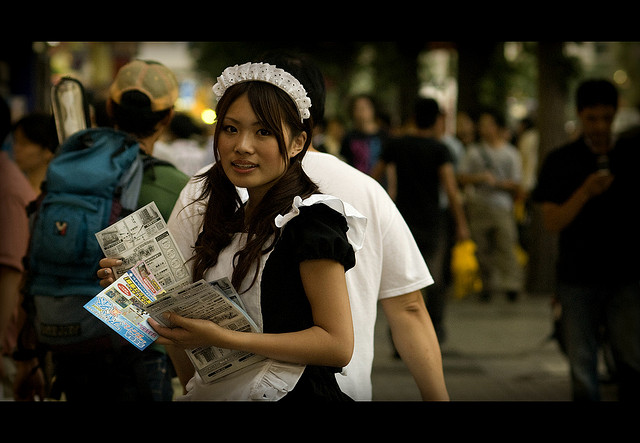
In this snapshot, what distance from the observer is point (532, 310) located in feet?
32.3

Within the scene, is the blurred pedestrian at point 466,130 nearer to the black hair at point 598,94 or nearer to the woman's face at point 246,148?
the black hair at point 598,94

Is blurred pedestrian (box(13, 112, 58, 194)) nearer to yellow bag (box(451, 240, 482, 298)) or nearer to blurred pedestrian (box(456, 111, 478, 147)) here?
yellow bag (box(451, 240, 482, 298))

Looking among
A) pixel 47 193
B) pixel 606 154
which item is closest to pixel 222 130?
pixel 47 193

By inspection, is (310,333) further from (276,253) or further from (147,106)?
(147,106)

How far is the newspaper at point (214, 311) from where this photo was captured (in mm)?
2152

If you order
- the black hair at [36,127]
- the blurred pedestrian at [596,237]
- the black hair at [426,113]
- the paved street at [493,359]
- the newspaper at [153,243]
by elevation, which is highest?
the black hair at [36,127]

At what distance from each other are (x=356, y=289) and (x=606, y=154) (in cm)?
247

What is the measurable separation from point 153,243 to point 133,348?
1.09m

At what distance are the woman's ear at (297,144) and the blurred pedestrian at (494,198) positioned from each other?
7.57m

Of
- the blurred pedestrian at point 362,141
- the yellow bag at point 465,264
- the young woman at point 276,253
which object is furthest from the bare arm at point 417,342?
the blurred pedestrian at point 362,141

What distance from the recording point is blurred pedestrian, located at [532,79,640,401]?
182 inches

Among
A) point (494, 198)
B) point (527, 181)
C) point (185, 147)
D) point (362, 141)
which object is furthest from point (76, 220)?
point (527, 181)

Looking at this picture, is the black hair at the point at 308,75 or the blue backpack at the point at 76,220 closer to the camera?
the black hair at the point at 308,75

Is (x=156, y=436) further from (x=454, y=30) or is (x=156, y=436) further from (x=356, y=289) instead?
(x=454, y=30)
